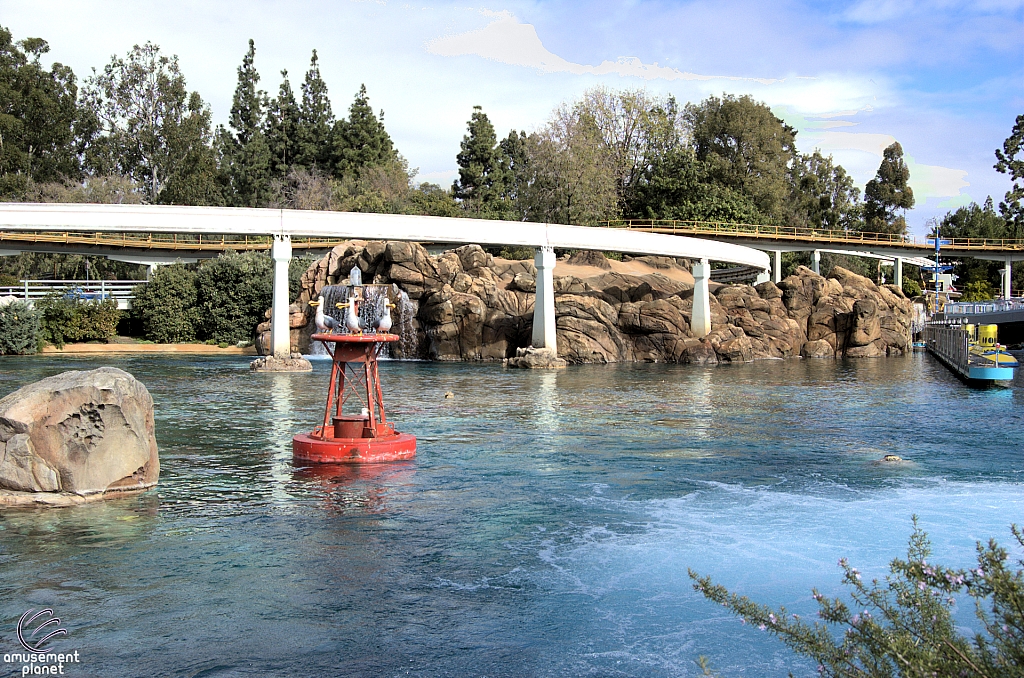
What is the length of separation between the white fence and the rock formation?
1598cm

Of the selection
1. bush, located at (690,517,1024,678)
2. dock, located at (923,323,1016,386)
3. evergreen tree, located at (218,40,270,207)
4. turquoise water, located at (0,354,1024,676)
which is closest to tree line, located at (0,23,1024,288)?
evergreen tree, located at (218,40,270,207)

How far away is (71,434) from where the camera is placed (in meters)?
12.7

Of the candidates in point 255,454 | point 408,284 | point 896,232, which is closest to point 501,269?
point 408,284

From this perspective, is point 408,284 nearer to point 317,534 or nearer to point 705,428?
point 705,428

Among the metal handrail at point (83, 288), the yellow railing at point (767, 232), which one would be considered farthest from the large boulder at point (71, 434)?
the yellow railing at point (767, 232)

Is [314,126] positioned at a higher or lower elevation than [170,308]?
higher

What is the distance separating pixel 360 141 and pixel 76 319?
116ft

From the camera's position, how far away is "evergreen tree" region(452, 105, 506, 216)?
77000 millimetres

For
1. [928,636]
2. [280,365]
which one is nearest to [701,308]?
[280,365]

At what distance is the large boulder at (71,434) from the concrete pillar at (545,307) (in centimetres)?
2804

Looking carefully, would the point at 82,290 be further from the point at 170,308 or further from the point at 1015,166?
the point at 1015,166

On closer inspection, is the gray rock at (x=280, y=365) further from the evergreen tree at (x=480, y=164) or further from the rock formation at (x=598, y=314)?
the evergreen tree at (x=480, y=164)

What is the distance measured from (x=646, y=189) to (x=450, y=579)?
70.8 m

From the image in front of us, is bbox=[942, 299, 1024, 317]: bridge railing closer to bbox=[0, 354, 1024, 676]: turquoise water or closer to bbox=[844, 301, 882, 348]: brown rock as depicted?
bbox=[844, 301, 882, 348]: brown rock
